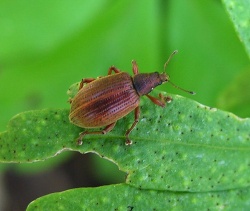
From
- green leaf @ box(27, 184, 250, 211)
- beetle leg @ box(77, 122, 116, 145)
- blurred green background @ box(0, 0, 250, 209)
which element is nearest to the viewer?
green leaf @ box(27, 184, 250, 211)

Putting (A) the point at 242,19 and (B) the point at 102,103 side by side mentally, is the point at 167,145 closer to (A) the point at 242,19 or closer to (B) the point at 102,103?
(B) the point at 102,103

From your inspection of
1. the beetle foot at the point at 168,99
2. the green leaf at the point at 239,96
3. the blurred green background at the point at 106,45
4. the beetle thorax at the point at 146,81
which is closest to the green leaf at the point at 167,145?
the beetle foot at the point at 168,99

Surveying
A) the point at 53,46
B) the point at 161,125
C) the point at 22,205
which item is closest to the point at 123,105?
the point at 161,125

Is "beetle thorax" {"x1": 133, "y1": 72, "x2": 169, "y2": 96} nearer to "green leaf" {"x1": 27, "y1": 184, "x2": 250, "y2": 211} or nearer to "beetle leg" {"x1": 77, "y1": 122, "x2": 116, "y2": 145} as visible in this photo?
"beetle leg" {"x1": 77, "y1": 122, "x2": 116, "y2": 145}

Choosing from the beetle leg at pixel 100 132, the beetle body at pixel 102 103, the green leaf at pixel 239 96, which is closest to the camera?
the beetle leg at pixel 100 132

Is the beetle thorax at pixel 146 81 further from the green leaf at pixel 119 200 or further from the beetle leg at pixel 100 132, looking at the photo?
the green leaf at pixel 119 200

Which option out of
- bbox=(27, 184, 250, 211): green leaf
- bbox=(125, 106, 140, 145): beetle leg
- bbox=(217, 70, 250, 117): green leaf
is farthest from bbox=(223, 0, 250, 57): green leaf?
bbox=(27, 184, 250, 211): green leaf
